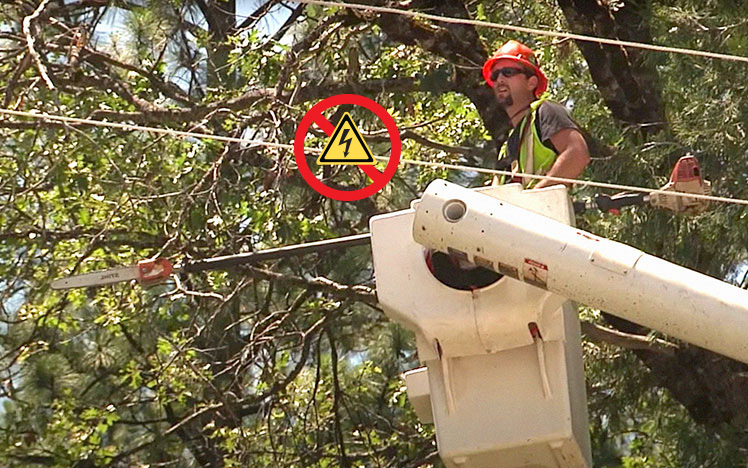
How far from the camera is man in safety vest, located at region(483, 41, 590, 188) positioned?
5363 millimetres

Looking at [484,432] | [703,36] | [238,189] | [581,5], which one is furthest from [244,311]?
[484,432]

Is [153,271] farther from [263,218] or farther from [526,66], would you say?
[263,218]

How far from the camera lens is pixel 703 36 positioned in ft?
22.4

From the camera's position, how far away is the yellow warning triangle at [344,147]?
5.55 m

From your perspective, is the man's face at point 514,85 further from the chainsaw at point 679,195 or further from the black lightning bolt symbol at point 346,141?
the chainsaw at point 679,195

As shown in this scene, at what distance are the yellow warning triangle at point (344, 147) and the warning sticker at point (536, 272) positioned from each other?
48.2 inches

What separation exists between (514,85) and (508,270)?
1.52 metres

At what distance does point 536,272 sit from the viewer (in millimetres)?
4324

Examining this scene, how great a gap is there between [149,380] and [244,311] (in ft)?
2.43

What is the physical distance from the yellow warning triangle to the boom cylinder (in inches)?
41.6

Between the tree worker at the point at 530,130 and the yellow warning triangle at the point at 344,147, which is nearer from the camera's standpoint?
the tree worker at the point at 530,130

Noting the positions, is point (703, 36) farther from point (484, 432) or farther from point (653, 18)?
point (484, 432)

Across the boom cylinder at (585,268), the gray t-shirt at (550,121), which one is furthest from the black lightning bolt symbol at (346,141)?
the boom cylinder at (585,268)

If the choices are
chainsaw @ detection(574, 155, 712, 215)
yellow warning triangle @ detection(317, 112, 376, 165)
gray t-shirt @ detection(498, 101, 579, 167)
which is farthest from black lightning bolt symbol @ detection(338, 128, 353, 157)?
chainsaw @ detection(574, 155, 712, 215)
